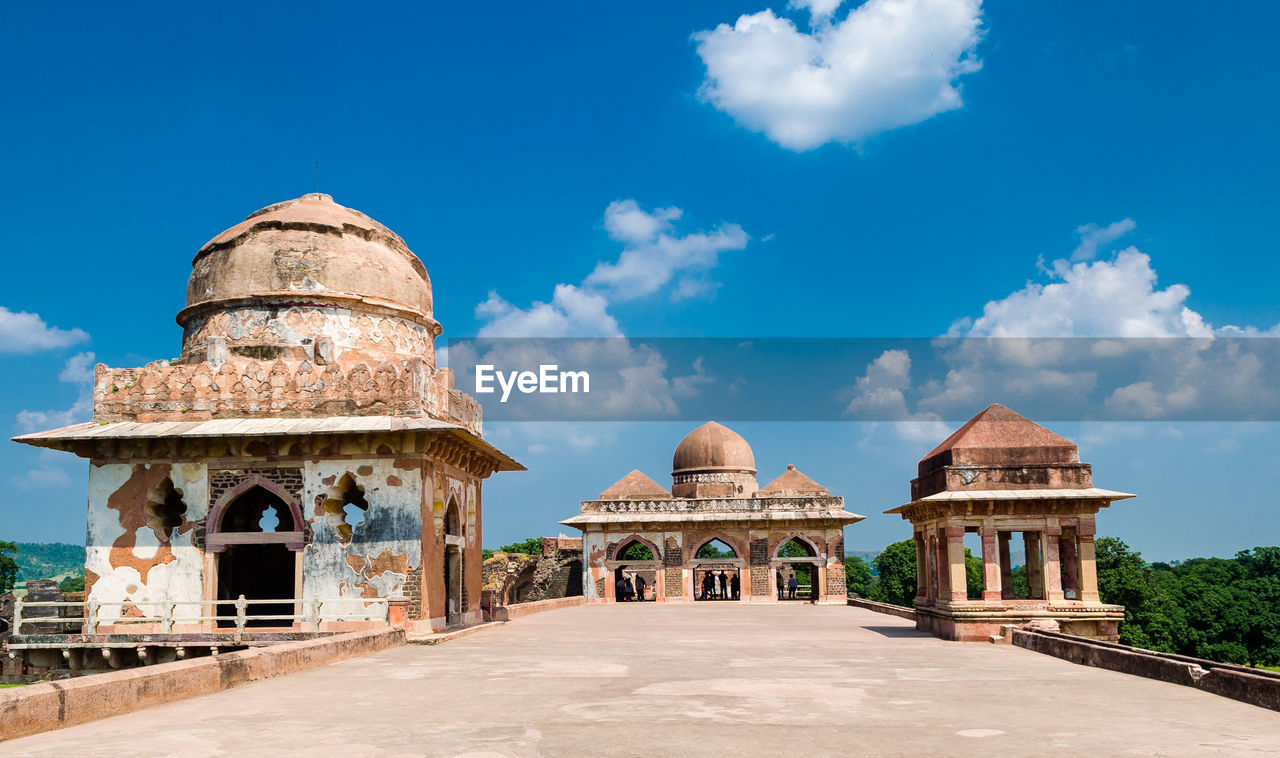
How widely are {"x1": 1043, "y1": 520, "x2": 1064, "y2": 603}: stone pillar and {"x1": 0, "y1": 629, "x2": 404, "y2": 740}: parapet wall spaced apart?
38.4 feet

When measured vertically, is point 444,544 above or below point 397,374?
below

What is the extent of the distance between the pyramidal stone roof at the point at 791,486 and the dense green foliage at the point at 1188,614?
17.5 metres

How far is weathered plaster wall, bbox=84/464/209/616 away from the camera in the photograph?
17750 mm

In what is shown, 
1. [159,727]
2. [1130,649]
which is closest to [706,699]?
[159,727]

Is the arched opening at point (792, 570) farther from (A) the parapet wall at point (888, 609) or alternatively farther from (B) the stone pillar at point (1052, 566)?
(B) the stone pillar at point (1052, 566)

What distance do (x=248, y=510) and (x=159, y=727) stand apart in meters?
14.6

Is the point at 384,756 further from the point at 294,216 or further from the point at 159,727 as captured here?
the point at 294,216

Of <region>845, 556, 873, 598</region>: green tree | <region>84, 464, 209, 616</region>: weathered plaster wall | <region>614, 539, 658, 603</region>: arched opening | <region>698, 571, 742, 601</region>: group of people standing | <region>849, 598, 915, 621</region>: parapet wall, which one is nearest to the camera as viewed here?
<region>84, 464, 209, 616</region>: weathered plaster wall

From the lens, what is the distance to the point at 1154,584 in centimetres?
5419

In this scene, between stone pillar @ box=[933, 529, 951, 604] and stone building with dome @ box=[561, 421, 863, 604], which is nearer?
stone pillar @ box=[933, 529, 951, 604]

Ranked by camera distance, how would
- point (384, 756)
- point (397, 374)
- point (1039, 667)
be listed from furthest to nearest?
point (397, 374)
point (1039, 667)
point (384, 756)

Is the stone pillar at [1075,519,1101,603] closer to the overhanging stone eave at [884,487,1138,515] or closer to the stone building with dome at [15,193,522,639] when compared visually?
the overhanging stone eave at [884,487,1138,515]

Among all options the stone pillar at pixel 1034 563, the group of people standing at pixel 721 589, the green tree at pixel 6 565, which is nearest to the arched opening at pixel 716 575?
the group of people standing at pixel 721 589

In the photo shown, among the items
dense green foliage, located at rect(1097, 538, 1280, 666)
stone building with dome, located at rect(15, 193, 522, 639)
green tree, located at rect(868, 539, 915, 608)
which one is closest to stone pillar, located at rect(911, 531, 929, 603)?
stone building with dome, located at rect(15, 193, 522, 639)
